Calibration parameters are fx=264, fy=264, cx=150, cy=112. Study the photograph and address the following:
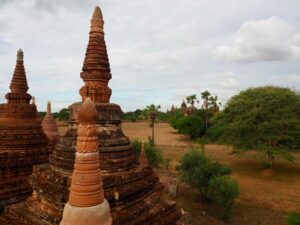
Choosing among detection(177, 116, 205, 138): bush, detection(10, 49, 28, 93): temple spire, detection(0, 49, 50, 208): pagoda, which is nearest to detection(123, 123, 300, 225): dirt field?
detection(0, 49, 50, 208): pagoda

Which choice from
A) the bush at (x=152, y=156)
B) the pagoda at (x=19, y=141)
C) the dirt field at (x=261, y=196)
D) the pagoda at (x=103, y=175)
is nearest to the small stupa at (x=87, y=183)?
the pagoda at (x=103, y=175)

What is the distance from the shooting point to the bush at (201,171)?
1889cm

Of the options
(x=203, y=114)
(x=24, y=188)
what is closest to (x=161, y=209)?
(x=24, y=188)

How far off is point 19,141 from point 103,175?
5616 millimetres

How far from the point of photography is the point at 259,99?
28.2 meters

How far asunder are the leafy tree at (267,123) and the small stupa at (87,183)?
25.1 metres

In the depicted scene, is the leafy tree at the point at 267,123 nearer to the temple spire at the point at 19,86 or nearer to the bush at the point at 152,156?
the bush at the point at 152,156

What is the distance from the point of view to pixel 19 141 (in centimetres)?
1051

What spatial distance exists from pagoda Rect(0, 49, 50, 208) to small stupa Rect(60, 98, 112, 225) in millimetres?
6578

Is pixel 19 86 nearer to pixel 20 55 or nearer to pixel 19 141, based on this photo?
pixel 20 55

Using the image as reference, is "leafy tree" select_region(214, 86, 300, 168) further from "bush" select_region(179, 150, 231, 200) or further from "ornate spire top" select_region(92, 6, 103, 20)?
"ornate spire top" select_region(92, 6, 103, 20)

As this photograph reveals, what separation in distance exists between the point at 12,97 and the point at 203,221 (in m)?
12.6

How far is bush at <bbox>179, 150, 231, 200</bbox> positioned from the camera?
62.0 feet

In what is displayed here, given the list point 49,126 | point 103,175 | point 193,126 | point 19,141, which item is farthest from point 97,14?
point 193,126
